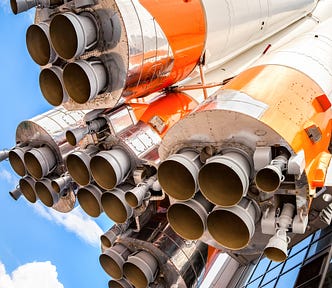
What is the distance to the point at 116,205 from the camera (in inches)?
176

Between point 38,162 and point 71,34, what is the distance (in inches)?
Answer: 89.0

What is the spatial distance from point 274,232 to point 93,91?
83.8 inches

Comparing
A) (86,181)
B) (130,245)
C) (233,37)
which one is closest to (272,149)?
(86,181)

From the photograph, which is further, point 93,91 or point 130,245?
point 130,245

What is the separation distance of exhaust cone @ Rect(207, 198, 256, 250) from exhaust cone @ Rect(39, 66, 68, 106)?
2.13 metres

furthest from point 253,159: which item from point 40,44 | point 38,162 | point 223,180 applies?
point 38,162

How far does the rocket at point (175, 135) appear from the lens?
9.84 feet

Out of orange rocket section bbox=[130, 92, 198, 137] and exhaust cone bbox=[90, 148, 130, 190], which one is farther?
orange rocket section bbox=[130, 92, 198, 137]

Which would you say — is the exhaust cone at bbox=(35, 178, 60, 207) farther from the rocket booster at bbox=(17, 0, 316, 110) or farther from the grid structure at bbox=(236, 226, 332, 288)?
the grid structure at bbox=(236, 226, 332, 288)

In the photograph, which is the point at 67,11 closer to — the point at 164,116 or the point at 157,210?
the point at 164,116

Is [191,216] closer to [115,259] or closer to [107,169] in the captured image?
[107,169]

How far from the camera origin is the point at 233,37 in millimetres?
5738

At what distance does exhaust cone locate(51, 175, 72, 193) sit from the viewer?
5117mm

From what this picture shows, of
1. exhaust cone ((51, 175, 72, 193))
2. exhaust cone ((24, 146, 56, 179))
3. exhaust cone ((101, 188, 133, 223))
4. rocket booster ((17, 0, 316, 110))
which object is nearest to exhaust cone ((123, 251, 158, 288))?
exhaust cone ((101, 188, 133, 223))
